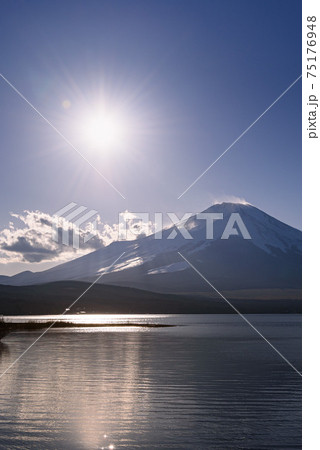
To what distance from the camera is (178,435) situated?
2147cm

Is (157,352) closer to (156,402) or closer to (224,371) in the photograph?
(224,371)

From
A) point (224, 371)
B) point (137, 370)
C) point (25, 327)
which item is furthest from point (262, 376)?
point (25, 327)
